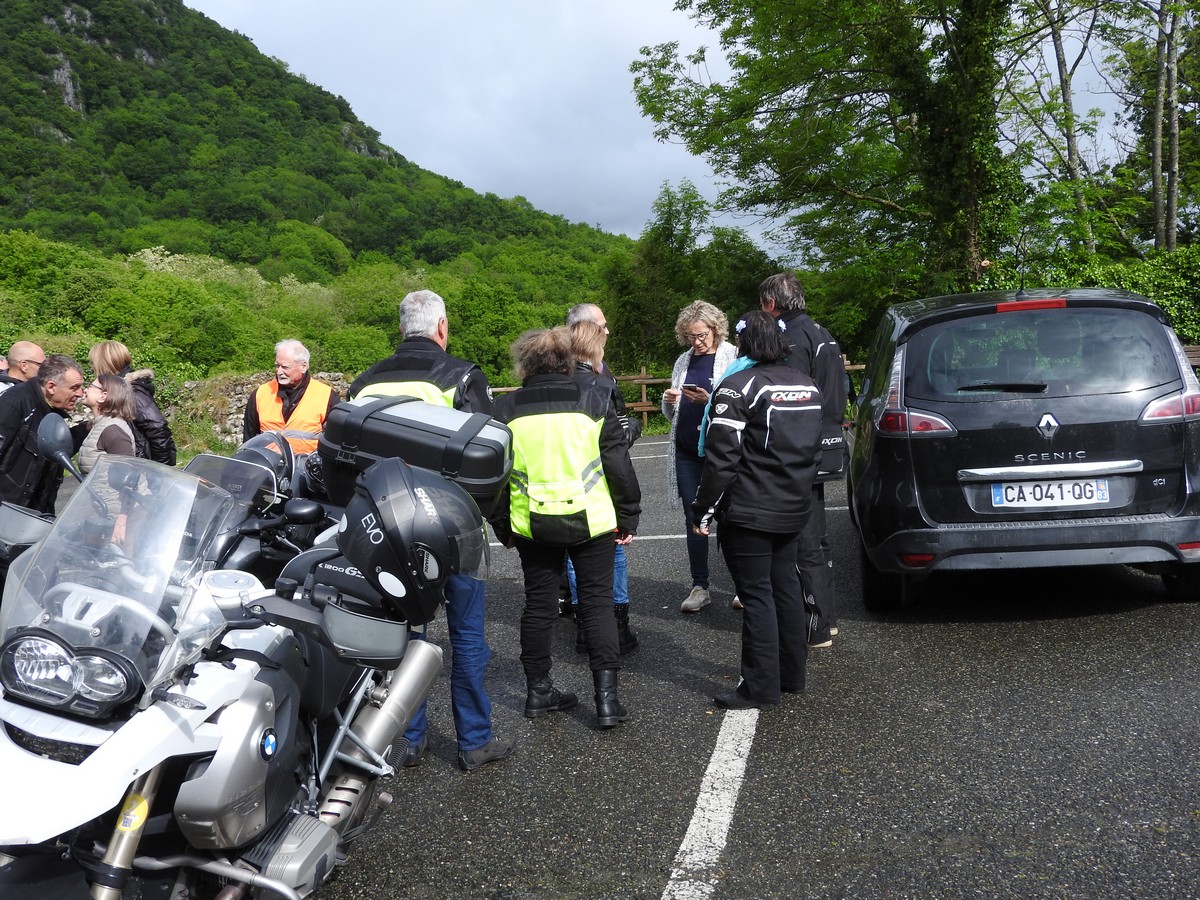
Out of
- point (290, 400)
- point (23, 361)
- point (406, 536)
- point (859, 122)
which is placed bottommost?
point (406, 536)

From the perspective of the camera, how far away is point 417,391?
408cm

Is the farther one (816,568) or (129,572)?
(816,568)

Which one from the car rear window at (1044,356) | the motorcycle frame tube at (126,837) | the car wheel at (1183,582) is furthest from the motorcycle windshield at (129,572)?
the car wheel at (1183,582)

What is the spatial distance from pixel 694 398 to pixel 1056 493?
1997 mm

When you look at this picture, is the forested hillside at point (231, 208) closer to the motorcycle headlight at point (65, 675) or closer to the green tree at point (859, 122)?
the green tree at point (859, 122)

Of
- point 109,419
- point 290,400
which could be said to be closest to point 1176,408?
point 290,400

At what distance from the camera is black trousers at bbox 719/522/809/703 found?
4492mm

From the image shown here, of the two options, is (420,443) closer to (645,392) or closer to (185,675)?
(185,675)

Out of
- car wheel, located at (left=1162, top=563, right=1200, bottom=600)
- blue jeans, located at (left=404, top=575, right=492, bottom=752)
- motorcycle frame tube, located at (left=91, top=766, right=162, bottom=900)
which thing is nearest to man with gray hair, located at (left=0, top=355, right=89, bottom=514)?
blue jeans, located at (left=404, top=575, right=492, bottom=752)

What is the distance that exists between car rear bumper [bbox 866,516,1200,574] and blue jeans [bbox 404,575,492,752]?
2.37 m

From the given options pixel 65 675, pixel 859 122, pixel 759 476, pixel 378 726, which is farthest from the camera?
pixel 859 122

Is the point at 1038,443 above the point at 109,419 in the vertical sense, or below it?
below

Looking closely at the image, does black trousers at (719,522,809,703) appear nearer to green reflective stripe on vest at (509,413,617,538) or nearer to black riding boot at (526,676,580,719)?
green reflective stripe on vest at (509,413,617,538)

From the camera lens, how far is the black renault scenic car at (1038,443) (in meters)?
4.94
